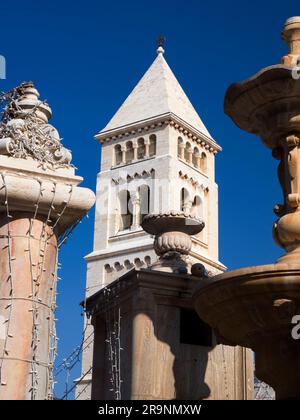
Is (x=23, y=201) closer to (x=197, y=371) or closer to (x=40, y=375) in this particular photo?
(x=40, y=375)

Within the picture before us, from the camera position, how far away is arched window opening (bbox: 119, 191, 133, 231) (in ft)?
184

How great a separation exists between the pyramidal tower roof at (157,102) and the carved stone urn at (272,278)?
4572 cm

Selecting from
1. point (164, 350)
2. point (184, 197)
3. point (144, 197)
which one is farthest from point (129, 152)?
point (164, 350)

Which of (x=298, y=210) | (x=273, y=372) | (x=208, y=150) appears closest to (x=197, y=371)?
(x=273, y=372)

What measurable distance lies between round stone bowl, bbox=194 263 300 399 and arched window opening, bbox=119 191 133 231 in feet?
155

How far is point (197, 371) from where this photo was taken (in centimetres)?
929

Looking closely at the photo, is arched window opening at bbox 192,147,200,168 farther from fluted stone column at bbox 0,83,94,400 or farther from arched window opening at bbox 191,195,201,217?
fluted stone column at bbox 0,83,94,400

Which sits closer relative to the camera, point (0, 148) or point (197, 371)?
point (0, 148)

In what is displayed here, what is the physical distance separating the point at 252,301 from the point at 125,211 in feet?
161

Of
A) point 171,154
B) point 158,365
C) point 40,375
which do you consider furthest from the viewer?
point 171,154

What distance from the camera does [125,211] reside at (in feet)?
186

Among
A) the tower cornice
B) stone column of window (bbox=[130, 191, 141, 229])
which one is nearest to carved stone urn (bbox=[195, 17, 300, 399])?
stone column of window (bbox=[130, 191, 141, 229])

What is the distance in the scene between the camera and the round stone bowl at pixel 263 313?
741 centimetres

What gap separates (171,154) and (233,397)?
1784 inches
